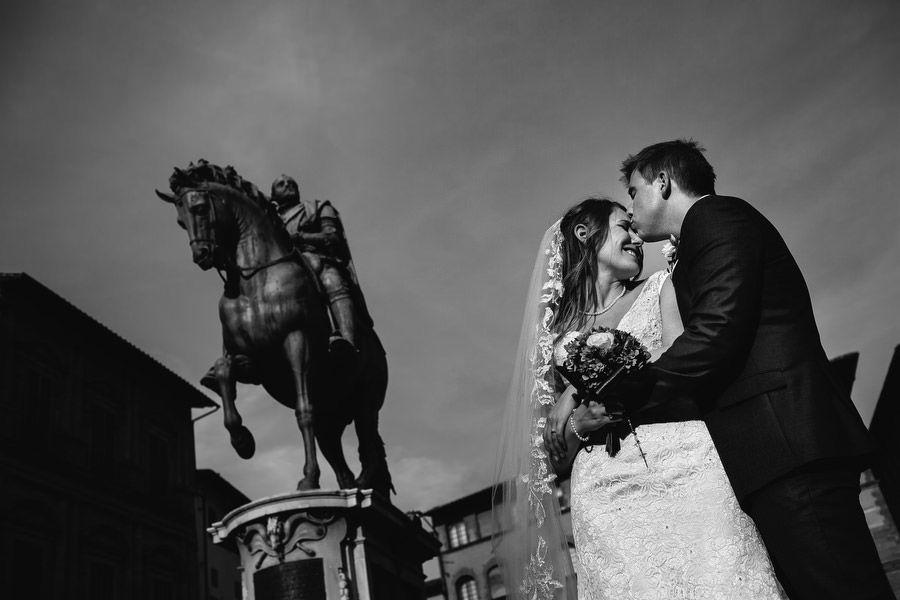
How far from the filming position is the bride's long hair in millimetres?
3477

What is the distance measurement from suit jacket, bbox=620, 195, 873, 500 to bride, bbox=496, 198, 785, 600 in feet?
0.60

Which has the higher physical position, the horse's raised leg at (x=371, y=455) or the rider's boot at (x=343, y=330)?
the rider's boot at (x=343, y=330)

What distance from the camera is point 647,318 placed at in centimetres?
298

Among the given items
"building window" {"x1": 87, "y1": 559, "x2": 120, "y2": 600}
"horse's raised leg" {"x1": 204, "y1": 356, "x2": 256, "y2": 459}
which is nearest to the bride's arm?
"horse's raised leg" {"x1": 204, "y1": 356, "x2": 256, "y2": 459}

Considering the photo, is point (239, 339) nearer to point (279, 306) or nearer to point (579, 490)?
point (279, 306)

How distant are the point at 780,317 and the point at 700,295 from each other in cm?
27

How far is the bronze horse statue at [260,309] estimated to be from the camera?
6.30m

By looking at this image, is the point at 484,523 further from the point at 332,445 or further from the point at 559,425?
the point at 559,425

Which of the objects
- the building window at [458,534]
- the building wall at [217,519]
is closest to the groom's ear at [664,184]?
the building wall at [217,519]

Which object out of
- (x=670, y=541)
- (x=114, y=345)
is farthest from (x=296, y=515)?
(x=114, y=345)

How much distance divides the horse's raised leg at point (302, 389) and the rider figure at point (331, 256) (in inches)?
12.5

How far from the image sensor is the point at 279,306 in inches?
250

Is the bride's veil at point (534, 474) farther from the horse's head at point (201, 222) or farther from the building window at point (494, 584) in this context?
the building window at point (494, 584)

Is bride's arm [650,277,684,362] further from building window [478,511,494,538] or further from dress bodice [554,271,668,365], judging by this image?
building window [478,511,494,538]
